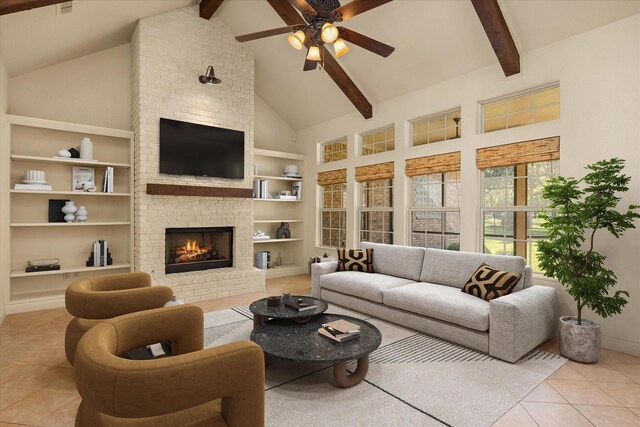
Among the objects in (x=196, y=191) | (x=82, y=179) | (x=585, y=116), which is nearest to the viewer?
(x=585, y=116)

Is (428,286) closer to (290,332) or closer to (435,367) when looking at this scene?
(435,367)

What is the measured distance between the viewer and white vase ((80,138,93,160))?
4.66 metres

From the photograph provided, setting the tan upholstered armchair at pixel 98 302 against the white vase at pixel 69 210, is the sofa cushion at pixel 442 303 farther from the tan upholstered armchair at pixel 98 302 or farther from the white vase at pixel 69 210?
the white vase at pixel 69 210

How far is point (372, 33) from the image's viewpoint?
4.67 meters

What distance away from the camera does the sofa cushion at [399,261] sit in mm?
4492

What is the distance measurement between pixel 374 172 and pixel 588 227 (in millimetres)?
3181

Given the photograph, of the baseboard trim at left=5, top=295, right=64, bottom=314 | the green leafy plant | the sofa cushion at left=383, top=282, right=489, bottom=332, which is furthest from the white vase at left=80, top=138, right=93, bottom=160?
the green leafy plant

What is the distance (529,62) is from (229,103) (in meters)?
4.25

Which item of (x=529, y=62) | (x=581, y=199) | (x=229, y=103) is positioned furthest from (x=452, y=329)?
(x=229, y=103)

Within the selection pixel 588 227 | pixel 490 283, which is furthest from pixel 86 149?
pixel 588 227

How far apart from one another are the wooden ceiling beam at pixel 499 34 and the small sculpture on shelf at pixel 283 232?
15.1ft

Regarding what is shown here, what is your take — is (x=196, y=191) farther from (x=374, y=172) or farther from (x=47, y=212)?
(x=374, y=172)

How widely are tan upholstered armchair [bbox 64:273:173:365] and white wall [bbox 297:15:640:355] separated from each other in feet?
12.4

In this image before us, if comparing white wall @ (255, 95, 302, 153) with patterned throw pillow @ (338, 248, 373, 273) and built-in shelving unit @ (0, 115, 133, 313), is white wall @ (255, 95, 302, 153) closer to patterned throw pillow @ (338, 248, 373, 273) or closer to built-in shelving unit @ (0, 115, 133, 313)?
built-in shelving unit @ (0, 115, 133, 313)
